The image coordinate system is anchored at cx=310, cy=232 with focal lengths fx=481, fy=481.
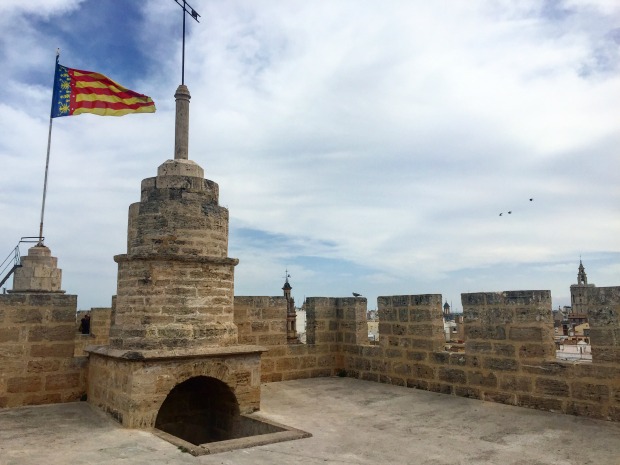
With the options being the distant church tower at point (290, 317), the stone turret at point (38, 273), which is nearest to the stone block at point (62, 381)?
the stone turret at point (38, 273)

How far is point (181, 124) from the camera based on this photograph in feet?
24.9

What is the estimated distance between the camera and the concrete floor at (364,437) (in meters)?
4.60

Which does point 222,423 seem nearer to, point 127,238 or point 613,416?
point 127,238

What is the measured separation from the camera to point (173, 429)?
7.85 m

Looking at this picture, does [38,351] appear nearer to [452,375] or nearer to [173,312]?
[173,312]

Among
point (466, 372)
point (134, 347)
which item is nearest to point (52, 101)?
point (134, 347)

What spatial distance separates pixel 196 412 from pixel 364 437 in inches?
144

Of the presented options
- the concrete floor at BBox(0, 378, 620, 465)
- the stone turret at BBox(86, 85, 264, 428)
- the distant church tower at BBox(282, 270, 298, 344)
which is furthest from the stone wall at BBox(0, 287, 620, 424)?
the distant church tower at BBox(282, 270, 298, 344)

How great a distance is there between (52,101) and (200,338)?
10.3m

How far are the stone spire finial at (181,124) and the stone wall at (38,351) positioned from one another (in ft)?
9.54

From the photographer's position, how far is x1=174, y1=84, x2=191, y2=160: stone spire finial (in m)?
7.42

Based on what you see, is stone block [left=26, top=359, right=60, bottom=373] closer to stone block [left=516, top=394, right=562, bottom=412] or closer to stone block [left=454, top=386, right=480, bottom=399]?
stone block [left=454, top=386, right=480, bottom=399]

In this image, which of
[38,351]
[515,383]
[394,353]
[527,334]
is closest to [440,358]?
[394,353]

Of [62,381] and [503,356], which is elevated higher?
[503,356]
